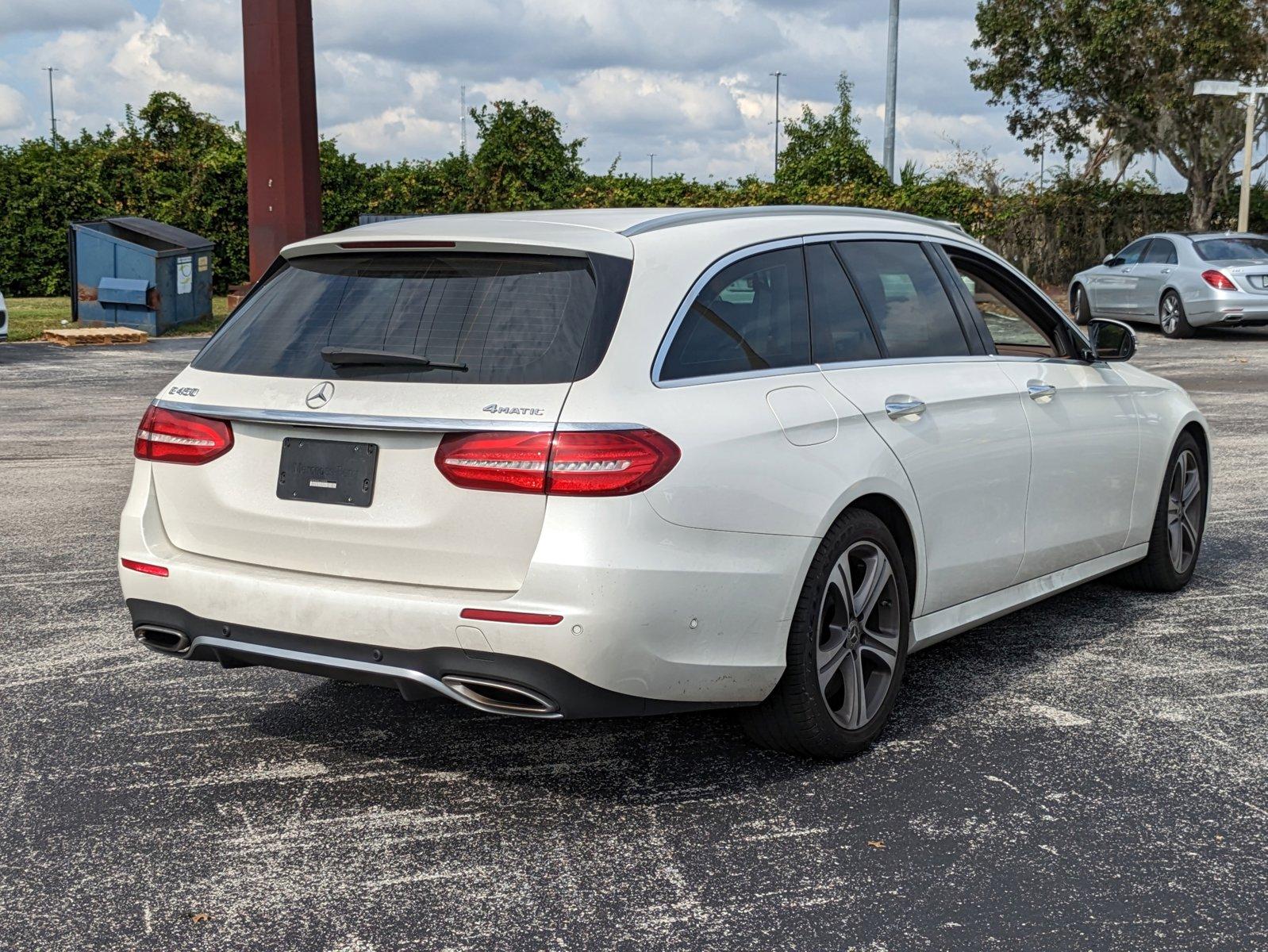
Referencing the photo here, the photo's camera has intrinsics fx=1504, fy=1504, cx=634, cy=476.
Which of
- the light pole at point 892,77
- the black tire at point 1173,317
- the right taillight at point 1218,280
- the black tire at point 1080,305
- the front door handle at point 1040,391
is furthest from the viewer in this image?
the light pole at point 892,77

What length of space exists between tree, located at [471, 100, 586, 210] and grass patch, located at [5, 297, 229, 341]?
6.06m

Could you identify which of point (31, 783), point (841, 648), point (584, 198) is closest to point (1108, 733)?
point (841, 648)

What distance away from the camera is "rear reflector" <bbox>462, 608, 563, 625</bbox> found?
3758mm

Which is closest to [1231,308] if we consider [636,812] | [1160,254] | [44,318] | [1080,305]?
[1160,254]

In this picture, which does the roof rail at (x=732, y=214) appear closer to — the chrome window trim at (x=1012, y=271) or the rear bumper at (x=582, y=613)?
the chrome window trim at (x=1012, y=271)

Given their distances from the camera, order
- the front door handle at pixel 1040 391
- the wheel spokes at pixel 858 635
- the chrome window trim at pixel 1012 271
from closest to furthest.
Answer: the wheel spokes at pixel 858 635
the front door handle at pixel 1040 391
the chrome window trim at pixel 1012 271

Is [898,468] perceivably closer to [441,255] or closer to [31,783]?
[441,255]

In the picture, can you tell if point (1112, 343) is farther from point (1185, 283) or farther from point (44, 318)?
point (44, 318)

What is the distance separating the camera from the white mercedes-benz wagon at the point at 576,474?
3.81 metres

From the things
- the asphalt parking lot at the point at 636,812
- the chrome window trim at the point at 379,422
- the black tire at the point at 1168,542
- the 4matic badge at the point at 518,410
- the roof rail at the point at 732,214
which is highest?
the roof rail at the point at 732,214

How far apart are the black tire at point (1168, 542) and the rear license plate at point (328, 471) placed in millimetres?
3834

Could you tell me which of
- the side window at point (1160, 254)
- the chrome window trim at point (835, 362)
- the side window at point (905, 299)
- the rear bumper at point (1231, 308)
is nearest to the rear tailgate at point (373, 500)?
the chrome window trim at point (835, 362)

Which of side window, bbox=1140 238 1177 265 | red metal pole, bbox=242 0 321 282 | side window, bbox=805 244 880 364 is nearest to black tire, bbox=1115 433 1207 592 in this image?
side window, bbox=805 244 880 364

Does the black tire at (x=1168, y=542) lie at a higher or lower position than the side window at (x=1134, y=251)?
lower
